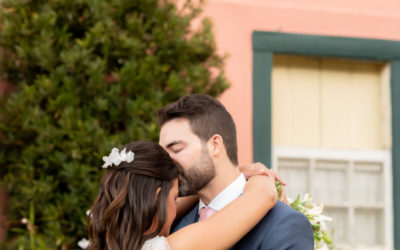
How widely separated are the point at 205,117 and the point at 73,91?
2019mm

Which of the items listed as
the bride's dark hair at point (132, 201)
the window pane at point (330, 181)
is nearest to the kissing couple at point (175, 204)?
the bride's dark hair at point (132, 201)

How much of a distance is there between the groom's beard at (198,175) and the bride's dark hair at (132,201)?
0.70ft

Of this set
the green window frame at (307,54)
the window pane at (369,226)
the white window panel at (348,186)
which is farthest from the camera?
the window pane at (369,226)

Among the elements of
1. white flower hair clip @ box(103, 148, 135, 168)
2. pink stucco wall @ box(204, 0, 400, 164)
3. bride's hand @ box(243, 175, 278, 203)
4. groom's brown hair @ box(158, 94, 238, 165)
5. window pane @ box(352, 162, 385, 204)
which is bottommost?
window pane @ box(352, 162, 385, 204)

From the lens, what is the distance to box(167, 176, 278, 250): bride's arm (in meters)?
2.67

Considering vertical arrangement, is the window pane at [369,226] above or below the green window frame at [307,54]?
below

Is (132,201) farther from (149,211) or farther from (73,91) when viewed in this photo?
(73,91)

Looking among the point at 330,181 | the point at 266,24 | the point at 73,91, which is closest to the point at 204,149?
the point at 73,91

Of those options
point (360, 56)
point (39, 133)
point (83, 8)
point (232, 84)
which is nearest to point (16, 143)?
point (39, 133)

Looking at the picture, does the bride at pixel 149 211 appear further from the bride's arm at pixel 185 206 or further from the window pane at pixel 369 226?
the window pane at pixel 369 226

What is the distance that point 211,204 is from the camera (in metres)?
3.04

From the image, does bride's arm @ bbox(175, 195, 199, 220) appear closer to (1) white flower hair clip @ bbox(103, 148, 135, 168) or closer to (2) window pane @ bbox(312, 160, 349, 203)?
(1) white flower hair clip @ bbox(103, 148, 135, 168)

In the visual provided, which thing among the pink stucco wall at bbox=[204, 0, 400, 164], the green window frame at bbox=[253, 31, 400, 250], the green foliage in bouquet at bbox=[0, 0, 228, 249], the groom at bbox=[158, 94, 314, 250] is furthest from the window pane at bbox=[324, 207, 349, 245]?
the groom at bbox=[158, 94, 314, 250]

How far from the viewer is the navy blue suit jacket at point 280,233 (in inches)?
104
